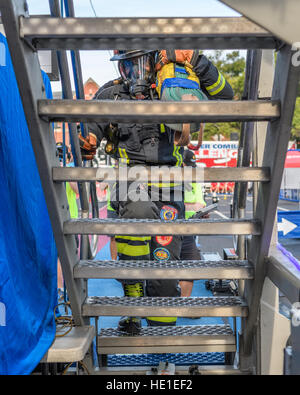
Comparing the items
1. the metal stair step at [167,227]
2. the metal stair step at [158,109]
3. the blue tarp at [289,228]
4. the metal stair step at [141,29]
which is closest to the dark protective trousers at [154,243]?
the metal stair step at [167,227]

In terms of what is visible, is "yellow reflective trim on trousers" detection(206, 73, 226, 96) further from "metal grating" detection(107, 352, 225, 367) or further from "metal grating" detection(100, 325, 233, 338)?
"metal grating" detection(107, 352, 225, 367)

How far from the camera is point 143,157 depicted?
8.84ft

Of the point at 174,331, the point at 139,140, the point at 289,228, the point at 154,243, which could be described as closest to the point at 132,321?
the point at 174,331

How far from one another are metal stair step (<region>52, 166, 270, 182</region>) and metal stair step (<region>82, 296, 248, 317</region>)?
775mm

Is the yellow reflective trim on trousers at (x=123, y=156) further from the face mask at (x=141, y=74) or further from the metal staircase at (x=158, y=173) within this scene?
the metal staircase at (x=158, y=173)

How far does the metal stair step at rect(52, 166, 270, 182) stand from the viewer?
167cm

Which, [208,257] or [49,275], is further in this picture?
[208,257]

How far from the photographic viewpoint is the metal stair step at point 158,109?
1505mm
